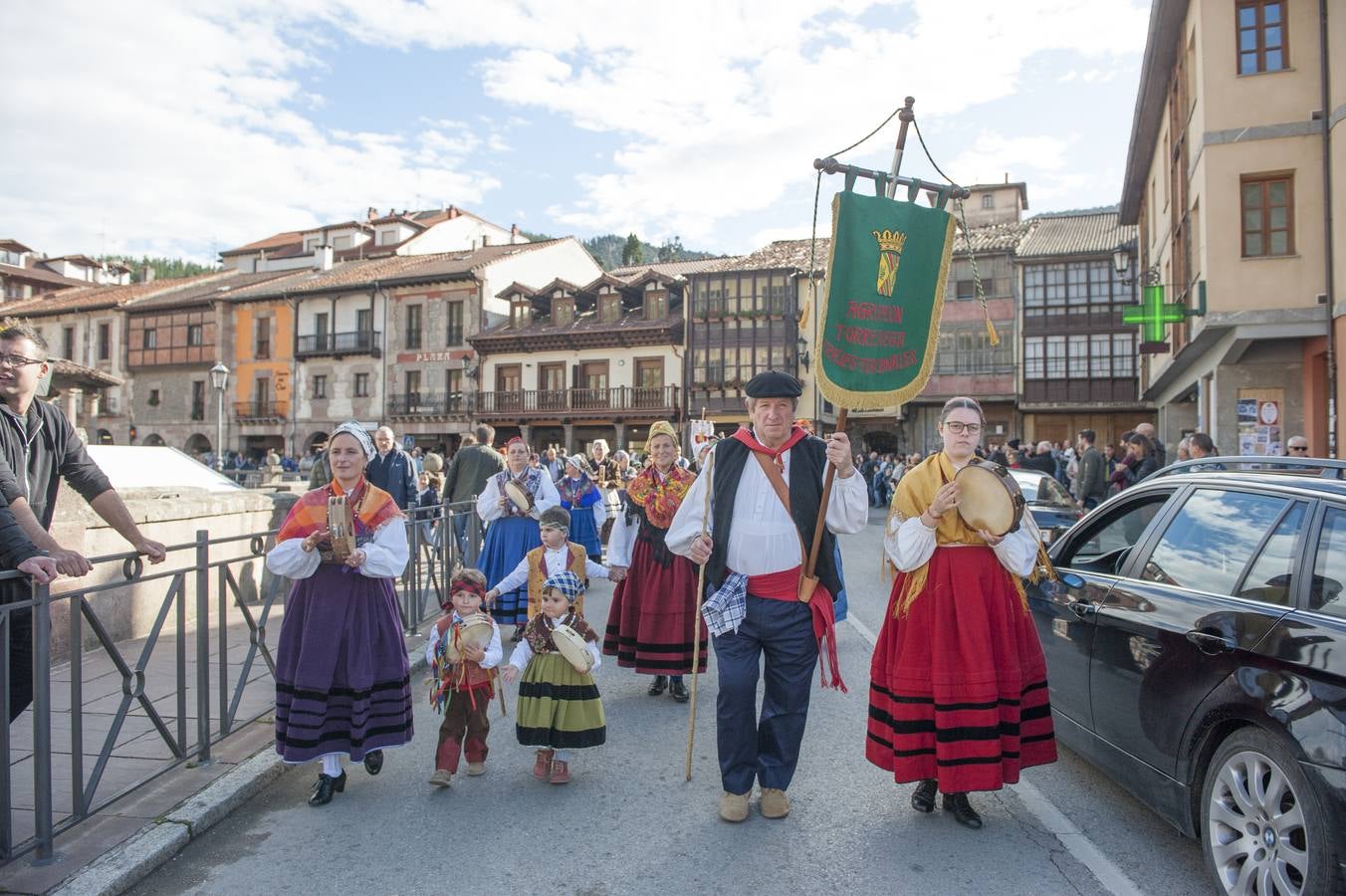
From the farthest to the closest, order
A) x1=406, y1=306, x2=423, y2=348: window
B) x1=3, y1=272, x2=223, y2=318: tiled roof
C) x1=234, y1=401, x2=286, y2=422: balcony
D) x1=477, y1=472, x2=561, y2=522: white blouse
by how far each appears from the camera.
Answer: x1=3, y1=272, x2=223, y2=318: tiled roof < x1=234, y1=401, x2=286, y2=422: balcony < x1=406, y1=306, x2=423, y2=348: window < x1=477, y1=472, x2=561, y2=522: white blouse

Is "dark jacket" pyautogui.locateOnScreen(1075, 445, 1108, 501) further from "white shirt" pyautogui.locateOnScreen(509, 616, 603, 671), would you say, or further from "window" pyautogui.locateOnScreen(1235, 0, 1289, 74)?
"white shirt" pyautogui.locateOnScreen(509, 616, 603, 671)

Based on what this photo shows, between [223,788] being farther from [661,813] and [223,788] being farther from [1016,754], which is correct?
[1016,754]

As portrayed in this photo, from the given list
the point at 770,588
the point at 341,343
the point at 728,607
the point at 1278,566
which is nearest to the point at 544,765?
the point at 728,607

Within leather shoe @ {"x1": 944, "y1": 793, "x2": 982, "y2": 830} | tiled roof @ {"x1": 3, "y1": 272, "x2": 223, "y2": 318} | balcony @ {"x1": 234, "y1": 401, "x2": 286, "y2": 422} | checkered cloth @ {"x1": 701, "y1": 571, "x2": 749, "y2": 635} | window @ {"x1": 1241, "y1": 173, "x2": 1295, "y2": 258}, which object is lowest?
leather shoe @ {"x1": 944, "y1": 793, "x2": 982, "y2": 830}

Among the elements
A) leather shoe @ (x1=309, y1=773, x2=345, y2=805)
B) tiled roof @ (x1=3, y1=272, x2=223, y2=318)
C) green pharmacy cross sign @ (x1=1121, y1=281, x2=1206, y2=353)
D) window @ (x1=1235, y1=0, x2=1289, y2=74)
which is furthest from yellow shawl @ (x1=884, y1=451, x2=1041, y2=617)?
tiled roof @ (x1=3, y1=272, x2=223, y2=318)

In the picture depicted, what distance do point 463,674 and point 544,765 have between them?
624mm

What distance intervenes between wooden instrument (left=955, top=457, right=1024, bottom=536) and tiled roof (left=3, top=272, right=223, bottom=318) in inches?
2177

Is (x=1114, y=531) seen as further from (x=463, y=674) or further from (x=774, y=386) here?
(x=463, y=674)

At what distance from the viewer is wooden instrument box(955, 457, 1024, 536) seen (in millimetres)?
3738

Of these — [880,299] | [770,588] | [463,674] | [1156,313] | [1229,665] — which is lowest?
[463,674]

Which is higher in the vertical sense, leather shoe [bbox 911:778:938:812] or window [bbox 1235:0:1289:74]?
window [bbox 1235:0:1289:74]

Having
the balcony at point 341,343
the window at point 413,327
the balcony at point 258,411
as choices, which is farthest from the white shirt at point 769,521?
the balcony at point 258,411

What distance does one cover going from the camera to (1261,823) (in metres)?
2.86

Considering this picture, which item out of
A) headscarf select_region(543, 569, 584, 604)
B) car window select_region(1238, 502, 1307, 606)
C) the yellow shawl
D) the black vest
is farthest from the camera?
headscarf select_region(543, 569, 584, 604)
